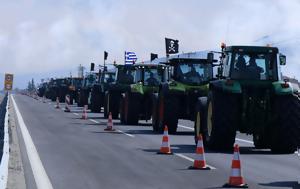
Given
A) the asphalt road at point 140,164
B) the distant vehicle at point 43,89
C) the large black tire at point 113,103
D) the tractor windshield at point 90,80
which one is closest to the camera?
the asphalt road at point 140,164

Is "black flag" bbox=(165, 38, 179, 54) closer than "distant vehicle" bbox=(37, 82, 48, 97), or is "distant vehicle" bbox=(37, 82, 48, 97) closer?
"black flag" bbox=(165, 38, 179, 54)

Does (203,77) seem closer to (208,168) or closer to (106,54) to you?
(208,168)

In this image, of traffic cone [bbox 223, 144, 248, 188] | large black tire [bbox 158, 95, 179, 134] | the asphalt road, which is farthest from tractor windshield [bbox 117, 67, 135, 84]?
traffic cone [bbox 223, 144, 248, 188]

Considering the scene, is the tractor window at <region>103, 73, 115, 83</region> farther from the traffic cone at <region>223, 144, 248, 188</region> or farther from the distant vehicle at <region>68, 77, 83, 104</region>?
the traffic cone at <region>223, 144, 248, 188</region>

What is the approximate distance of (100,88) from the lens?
1641 inches

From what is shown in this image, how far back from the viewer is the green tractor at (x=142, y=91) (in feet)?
95.7

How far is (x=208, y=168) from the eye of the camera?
14.0 metres

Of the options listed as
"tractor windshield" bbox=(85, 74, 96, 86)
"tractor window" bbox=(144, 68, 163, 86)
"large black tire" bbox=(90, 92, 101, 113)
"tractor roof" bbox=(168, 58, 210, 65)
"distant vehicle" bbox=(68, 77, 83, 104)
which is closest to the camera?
"tractor roof" bbox=(168, 58, 210, 65)

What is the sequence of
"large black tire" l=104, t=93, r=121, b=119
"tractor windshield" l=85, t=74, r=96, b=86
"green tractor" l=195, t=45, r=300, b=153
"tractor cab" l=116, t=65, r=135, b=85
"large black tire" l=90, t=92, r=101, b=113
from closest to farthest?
"green tractor" l=195, t=45, r=300, b=153 < "tractor cab" l=116, t=65, r=135, b=85 < "large black tire" l=104, t=93, r=121, b=119 < "large black tire" l=90, t=92, r=101, b=113 < "tractor windshield" l=85, t=74, r=96, b=86

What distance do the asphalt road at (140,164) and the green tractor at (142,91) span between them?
6.52 m

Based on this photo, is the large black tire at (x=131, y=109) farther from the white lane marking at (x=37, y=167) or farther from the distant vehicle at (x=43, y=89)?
the distant vehicle at (x=43, y=89)

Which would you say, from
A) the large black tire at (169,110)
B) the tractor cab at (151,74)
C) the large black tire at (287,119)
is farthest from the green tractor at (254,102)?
the tractor cab at (151,74)

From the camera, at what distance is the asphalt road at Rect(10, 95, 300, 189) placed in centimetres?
1204

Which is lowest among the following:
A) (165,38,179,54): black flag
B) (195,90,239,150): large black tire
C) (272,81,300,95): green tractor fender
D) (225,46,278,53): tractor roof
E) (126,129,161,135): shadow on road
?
(126,129,161,135): shadow on road
